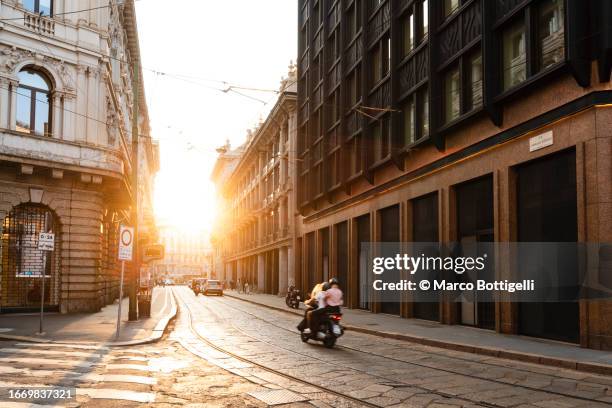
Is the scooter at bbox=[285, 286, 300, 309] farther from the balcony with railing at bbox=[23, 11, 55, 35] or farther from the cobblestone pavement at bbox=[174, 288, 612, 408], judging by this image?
the balcony with railing at bbox=[23, 11, 55, 35]

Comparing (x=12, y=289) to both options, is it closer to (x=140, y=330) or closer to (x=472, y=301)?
(x=140, y=330)

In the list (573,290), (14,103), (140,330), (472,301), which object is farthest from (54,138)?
(573,290)

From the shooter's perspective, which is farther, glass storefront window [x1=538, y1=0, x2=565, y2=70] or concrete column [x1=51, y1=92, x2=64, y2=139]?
concrete column [x1=51, y1=92, x2=64, y2=139]

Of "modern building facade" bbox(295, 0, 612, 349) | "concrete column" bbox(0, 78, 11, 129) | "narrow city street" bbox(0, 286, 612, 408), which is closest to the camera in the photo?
"narrow city street" bbox(0, 286, 612, 408)

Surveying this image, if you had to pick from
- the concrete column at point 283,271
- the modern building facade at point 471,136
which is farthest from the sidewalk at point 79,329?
the concrete column at point 283,271

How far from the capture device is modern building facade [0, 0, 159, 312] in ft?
76.0

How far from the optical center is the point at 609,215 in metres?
13.1

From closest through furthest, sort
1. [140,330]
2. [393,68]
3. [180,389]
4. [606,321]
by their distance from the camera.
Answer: [180,389], [606,321], [140,330], [393,68]

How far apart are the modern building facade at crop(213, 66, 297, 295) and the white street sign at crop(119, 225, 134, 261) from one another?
23756mm

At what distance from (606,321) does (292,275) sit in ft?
110

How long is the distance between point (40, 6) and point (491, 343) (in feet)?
70.1

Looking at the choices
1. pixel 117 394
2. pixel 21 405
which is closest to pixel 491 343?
pixel 117 394

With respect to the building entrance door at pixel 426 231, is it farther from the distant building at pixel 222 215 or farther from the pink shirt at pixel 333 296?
the distant building at pixel 222 215

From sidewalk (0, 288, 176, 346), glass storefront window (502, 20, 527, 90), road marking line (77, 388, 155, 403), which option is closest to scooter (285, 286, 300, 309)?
sidewalk (0, 288, 176, 346)
